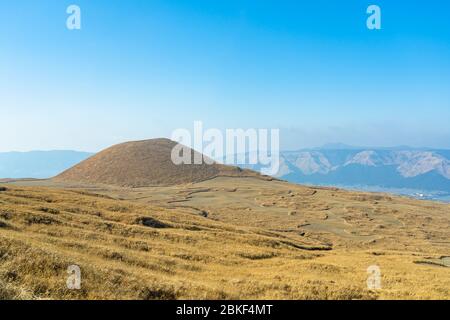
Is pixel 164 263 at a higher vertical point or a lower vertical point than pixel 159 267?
lower

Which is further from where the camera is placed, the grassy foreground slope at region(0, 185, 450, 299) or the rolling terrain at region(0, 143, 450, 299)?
the rolling terrain at region(0, 143, 450, 299)

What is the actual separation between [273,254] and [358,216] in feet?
288

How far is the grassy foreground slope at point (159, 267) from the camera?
57.5 ft

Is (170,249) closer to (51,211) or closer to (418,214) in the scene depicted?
(51,211)

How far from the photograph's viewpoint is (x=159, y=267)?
82.6ft

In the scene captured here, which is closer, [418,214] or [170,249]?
[170,249]

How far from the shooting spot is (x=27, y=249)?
19734 mm

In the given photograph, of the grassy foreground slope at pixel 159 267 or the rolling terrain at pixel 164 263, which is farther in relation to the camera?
the rolling terrain at pixel 164 263

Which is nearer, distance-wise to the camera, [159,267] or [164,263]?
[159,267]

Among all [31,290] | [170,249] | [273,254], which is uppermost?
[31,290]

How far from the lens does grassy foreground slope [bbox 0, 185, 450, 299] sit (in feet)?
57.5
